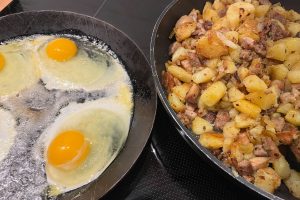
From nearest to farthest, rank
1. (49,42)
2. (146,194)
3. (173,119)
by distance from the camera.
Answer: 1. (173,119)
2. (146,194)
3. (49,42)

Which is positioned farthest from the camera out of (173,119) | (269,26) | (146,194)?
(269,26)

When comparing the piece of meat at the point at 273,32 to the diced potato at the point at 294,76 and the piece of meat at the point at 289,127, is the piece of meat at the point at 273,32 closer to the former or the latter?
the diced potato at the point at 294,76

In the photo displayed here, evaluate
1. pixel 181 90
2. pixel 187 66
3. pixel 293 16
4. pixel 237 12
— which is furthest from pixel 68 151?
pixel 293 16

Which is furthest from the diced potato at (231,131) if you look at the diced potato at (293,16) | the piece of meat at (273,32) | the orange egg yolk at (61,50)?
the orange egg yolk at (61,50)

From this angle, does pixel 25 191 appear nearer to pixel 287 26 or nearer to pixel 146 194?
pixel 146 194

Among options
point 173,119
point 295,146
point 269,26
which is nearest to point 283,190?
point 295,146

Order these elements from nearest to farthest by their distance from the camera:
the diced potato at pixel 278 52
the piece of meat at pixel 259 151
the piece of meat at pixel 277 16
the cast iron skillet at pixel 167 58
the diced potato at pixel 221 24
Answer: the cast iron skillet at pixel 167 58, the piece of meat at pixel 259 151, the diced potato at pixel 278 52, the diced potato at pixel 221 24, the piece of meat at pixel 277 16

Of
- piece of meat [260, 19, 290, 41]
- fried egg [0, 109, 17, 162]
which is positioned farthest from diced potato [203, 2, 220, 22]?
fried egg [0, 109, 17, 162]
